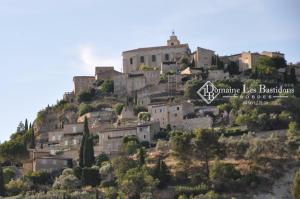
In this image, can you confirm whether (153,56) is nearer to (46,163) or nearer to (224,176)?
(46,163)

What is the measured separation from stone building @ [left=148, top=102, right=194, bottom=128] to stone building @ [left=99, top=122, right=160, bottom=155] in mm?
2686

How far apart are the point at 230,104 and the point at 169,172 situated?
16855 mm

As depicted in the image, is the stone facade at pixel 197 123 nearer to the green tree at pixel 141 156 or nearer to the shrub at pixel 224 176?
the green tree at pixel 141 156

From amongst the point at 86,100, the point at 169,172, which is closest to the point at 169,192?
the point at 169,172

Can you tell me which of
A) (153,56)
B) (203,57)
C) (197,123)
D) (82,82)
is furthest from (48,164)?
(153,56)

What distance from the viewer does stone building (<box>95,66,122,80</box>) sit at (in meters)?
106

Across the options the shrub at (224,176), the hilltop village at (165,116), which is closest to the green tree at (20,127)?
the hilltop village at (165,116)

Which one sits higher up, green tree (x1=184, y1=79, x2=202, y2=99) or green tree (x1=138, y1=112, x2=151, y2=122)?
green tree (x1=184, y1=79, x2=202, y2=99)

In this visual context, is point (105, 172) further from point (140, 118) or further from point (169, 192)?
point (140, 118)

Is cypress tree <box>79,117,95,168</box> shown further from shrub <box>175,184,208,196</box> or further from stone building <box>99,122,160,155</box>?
shrub <box>175,184,208,196</box>

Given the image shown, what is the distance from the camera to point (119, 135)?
84.5 metres

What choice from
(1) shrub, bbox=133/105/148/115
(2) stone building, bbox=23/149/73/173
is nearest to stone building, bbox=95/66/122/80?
(1) shrub, bbox=133/105/148/115

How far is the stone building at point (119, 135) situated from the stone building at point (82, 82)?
20518mm

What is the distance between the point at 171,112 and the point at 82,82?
19.9 metres
